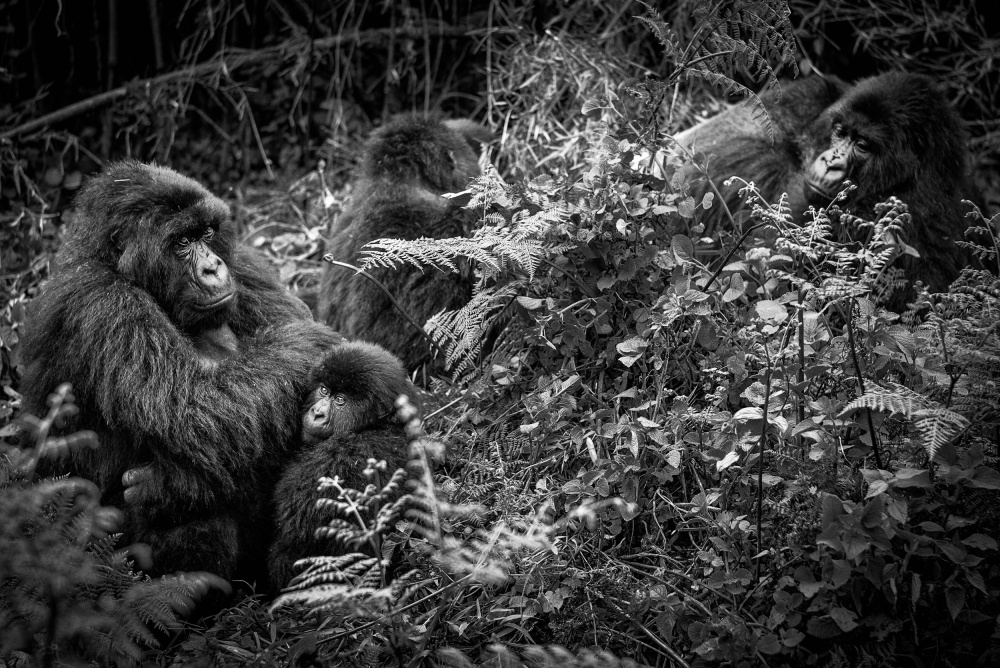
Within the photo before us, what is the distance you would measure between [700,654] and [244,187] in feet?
17.0

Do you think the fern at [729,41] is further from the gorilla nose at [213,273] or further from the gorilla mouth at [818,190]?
the gorilla nose at [213,273]

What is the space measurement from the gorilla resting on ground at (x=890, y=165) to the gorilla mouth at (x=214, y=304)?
2357 millimetres

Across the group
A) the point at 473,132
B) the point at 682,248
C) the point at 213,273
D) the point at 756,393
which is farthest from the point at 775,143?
the point at 213,273

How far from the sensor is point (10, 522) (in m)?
2.24

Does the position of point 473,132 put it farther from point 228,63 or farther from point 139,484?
point 139,484

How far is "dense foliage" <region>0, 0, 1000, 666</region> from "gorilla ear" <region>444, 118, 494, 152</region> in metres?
Answer: 1.33

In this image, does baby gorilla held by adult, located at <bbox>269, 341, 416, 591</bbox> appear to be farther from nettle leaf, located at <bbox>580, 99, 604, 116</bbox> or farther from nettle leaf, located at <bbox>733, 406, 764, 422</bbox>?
nettle leaf, located at <bbox>580, 99, 604, 116</bbox>

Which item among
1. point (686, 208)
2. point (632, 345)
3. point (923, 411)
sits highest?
point (686, 208)

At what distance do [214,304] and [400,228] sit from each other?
1.17 m

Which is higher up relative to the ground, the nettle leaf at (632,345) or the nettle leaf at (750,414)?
the nettle leaf at (750,414)

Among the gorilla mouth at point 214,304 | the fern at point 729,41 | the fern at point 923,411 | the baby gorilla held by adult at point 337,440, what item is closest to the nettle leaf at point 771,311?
the fern at point 923,411

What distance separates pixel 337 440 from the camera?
131 inches

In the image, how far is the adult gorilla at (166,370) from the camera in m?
3.30

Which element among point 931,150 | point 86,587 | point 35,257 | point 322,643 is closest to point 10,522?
point 86,587
